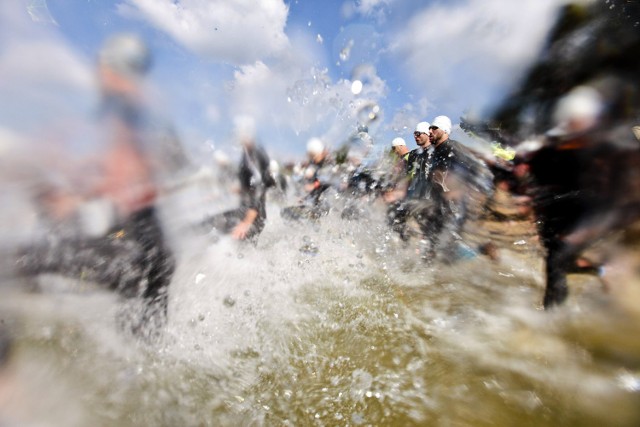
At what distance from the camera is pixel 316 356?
2.78 metres

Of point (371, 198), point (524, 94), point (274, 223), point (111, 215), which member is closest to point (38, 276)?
point (111, 215)

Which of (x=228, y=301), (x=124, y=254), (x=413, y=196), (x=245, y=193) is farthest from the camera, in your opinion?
(x=413, y=196)

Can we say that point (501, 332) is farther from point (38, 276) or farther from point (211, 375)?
point (38, 276)

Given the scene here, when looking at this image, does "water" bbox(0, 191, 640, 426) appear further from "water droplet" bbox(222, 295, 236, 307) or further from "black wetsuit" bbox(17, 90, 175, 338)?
"black wetsuit" bbox(17, 90, 175, 338)

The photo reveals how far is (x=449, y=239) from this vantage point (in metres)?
4.54

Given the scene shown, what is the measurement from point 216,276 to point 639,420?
3.48 m

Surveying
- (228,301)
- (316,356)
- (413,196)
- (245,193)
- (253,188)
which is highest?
(413,196)

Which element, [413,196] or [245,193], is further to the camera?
[413,196]

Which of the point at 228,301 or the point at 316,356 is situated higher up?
the point at 228,301

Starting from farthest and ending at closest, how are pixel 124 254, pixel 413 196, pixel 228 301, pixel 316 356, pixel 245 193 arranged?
pixel 413 196 < pixel 245 193 < pixel 228 301 < pixel 316 356 < pixel 124 254

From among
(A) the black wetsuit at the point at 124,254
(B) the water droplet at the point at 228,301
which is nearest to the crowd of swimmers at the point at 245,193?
(A) the black wetsuit at the point at 124,254

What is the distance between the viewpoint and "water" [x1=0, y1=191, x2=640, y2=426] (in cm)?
215

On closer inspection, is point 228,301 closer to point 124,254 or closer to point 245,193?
point 124,254

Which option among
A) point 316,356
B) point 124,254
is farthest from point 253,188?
point 316,356
